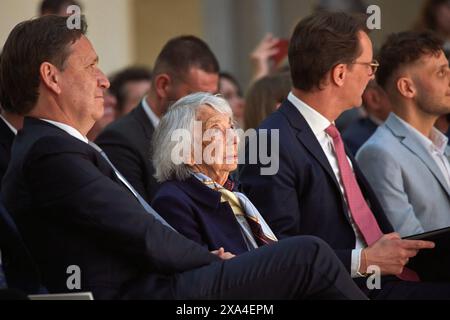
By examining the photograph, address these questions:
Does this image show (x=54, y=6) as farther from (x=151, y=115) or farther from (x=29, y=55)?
(x=29, y=55)

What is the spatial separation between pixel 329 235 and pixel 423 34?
4.75ft

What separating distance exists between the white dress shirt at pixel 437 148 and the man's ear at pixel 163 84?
130cm

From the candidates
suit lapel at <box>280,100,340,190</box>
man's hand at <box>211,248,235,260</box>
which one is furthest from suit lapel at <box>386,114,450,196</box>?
man's hand at <box>211,248,235,260</box>

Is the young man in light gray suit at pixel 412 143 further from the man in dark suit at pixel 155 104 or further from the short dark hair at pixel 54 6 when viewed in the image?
the short dark hair at pixel 54 6

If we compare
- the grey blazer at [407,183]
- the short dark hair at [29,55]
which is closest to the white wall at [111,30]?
the grey blazer at [407,183]

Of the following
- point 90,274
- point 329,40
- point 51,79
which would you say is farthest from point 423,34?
point 90,274

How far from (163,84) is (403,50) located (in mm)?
1364

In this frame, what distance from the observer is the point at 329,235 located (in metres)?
4.81

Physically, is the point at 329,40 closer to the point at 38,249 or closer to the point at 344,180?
the point at 344,180

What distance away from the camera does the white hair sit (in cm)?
443

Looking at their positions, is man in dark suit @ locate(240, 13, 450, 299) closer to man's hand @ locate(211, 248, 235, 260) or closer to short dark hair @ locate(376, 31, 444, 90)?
short dark hair @ locate(376, 31, 444, 90)

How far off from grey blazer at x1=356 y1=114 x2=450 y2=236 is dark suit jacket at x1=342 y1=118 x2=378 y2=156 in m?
0.90

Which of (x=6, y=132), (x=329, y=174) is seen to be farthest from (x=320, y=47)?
(x=6, y=132)

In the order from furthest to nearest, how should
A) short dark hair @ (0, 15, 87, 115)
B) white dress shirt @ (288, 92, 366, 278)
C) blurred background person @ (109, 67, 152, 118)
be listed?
blurred background person @ (109, 67, 152, 118) → white dress shirt @ (288, 92, 366, 278) → short dark hair @ (0, 15, 87, 115)
